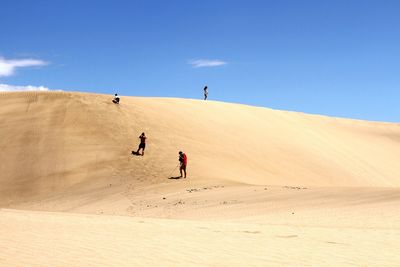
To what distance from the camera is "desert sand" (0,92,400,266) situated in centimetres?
812

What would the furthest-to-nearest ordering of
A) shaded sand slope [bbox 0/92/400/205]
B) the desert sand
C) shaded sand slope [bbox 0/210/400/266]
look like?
shaded sand slope [bbox 0/92/400/205] < the desert sand < shaded sand slope [bbox 0/210/400/266]

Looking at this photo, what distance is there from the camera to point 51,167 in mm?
25125

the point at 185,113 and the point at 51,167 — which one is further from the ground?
the point at 185,113

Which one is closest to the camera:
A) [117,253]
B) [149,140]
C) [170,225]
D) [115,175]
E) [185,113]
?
[117,253]

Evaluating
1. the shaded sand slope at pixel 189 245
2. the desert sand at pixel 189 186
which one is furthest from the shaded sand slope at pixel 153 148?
the shaded sand slope at pixel 189 245

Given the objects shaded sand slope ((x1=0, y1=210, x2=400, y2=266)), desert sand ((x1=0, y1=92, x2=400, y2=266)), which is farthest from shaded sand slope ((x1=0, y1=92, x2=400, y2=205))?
shaded sand slope ((x1=0, y1=210, x2=400, y2=266))

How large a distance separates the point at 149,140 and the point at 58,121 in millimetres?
6016

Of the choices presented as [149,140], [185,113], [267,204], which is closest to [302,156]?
[185,113]

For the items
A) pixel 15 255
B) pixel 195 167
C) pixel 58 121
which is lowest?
pixel 15 255

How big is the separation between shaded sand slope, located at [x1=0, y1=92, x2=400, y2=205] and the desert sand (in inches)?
4.3

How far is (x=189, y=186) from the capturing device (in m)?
20.9

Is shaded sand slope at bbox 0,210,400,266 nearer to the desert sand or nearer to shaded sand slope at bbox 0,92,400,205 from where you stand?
the desert sand

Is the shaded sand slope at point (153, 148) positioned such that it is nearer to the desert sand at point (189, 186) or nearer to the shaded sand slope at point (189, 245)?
the desert sand at point (189, 186)

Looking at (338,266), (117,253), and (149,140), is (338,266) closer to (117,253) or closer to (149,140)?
(117,253)
